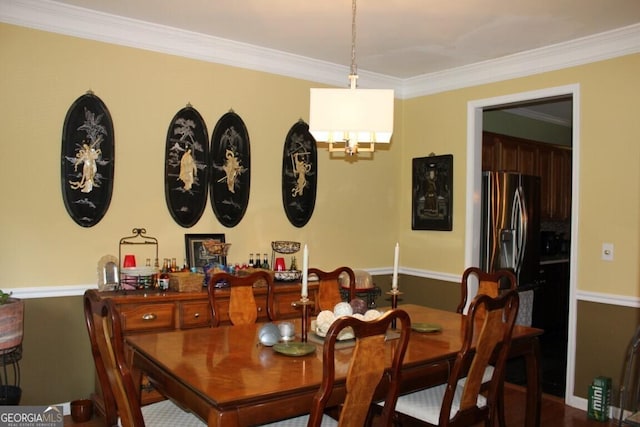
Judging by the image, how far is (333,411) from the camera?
110 inches

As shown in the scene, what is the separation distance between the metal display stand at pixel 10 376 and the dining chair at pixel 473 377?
6.97 ft

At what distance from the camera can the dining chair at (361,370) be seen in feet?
5.95

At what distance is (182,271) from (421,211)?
2.37m

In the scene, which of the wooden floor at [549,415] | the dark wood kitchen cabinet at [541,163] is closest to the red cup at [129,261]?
the wooden floor at [549,415]

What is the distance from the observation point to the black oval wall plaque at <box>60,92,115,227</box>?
343cm

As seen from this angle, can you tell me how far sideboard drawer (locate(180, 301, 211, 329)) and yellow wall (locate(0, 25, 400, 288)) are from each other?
518 millimetres

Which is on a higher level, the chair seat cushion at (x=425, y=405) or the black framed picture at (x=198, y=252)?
the black framed picture at (x=198, y=252)

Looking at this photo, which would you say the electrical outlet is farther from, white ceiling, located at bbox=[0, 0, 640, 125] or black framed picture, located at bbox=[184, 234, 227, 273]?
black framed picture, located at bbox=[184, 234, 227, 273]

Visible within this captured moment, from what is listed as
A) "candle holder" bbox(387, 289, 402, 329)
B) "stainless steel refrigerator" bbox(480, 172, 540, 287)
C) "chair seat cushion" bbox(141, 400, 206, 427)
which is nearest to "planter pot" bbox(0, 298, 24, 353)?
"chair seat cushion" bbox(141, 400, 206, 427)

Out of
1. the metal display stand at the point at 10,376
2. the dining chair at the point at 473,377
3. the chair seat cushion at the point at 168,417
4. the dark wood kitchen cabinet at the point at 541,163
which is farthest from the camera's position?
the dark wood kitchen cabinet at the point at 541,163

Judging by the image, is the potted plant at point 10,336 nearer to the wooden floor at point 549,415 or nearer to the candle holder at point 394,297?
the wooden floor at point 549,415

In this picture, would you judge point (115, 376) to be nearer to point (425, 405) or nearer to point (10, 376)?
point (425, 405)

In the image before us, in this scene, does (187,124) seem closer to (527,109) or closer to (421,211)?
(421,211)

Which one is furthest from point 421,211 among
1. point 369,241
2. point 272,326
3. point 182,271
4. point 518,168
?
point 272,326
